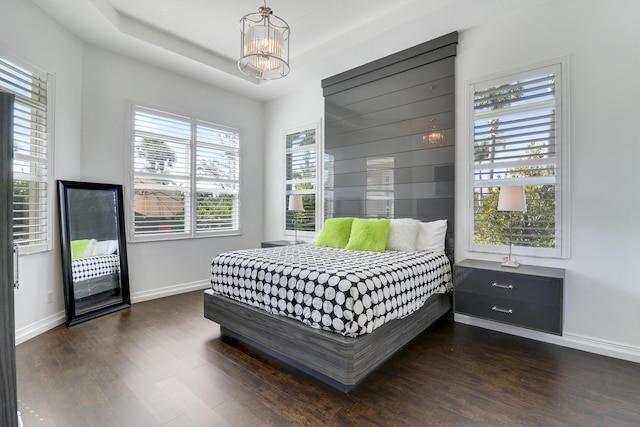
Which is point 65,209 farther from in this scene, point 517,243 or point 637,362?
point 637,362

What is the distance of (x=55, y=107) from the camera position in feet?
10.0

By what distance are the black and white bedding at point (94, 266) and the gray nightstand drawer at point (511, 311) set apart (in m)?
3.80

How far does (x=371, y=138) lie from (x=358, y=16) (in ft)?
4.51

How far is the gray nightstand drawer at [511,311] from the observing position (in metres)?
2.40

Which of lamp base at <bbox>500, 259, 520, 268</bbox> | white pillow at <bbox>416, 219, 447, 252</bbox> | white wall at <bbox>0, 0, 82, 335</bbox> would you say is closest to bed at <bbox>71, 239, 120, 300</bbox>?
white wall at <bbox>0, 0, 82, 335</bbox>

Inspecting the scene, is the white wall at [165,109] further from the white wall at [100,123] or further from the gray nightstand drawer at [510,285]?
the gray nightstand drawer at [510,285]

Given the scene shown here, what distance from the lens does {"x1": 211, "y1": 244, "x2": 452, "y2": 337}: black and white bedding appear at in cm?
194

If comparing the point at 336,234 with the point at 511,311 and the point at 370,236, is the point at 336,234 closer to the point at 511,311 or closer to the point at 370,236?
the point at 370,236

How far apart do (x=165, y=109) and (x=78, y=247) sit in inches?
79.6

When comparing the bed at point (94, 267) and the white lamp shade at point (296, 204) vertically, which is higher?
the white lamp shade at point (296, 204)

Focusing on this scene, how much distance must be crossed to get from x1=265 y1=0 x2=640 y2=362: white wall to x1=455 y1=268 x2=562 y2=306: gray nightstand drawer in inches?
17.5

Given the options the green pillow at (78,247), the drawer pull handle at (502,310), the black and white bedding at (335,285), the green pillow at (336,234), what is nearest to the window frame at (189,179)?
the green pillow at (78,247)

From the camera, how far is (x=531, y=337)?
281 centimetres

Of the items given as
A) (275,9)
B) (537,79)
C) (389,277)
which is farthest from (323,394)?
(275,9)
